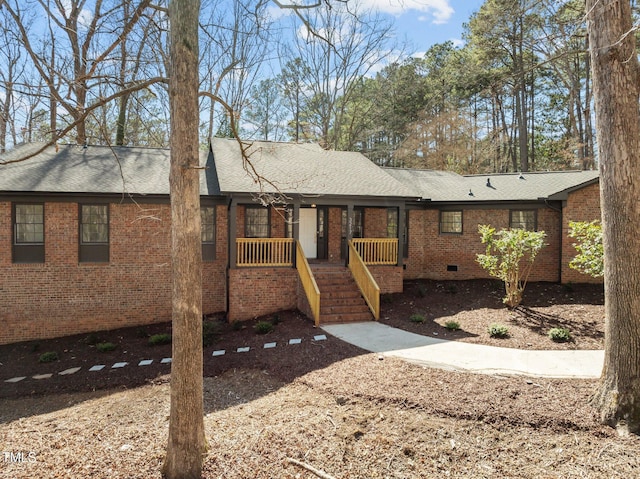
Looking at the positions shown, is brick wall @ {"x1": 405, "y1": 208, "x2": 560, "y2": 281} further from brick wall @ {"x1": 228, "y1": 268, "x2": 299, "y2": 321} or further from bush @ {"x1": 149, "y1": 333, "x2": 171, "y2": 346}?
bush @ {"x1": 149, "y1": 333, "x2": 171, "y2": 346}

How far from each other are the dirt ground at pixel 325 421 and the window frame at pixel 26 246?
417cm

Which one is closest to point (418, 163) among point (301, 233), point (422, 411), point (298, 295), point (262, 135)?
point (262, 135)

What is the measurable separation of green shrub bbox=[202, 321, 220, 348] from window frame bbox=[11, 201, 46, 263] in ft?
16.8

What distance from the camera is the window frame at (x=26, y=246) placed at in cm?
1114

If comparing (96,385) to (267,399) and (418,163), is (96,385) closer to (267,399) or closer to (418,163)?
(267,399)

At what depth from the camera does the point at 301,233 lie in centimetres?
1409

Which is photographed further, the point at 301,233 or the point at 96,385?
the point at 301,233

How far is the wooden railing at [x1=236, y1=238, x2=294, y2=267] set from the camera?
460 inches

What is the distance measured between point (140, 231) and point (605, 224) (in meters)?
11.4

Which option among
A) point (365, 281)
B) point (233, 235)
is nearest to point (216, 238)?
point (233, 235)

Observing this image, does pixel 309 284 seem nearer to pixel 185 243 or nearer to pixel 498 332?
pixel 498 332

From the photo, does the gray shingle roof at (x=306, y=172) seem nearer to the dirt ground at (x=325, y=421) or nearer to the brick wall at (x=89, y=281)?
the brick wall at (x=89, y=281)

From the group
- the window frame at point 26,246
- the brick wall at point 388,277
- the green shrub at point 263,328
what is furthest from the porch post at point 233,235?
the window frame at point 26,246

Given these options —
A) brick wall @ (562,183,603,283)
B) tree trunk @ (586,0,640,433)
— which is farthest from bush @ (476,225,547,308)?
tree trunk @ (586,0,640,433)
